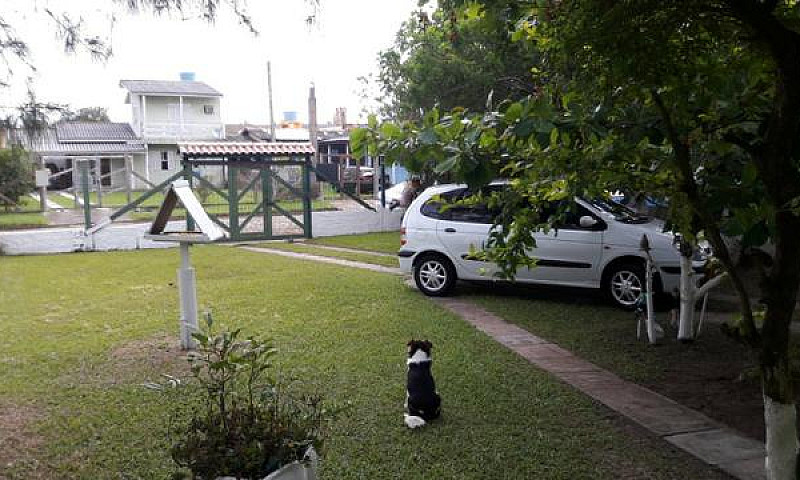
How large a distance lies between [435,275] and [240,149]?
33.1 feet

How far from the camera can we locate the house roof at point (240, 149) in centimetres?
1814

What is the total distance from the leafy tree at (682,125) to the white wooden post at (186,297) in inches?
169

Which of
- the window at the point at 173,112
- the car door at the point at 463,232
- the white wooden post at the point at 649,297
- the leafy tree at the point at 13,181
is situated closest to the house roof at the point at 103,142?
the window at the point at 173,112

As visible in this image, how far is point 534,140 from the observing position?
3.51 metres

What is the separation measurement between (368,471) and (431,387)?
96cm

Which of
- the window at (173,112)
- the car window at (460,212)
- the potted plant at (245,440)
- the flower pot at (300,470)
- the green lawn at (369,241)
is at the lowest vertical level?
the flower pot at (300,470)

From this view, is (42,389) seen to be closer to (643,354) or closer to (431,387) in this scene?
(431,387)

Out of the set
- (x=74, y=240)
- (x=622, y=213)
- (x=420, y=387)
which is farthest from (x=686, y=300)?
(x=74, y=240)

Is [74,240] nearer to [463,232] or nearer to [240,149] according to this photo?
[240,149]

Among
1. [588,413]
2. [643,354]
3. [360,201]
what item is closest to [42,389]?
[588,413]

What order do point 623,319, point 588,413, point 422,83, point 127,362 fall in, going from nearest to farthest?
point 588,413 → point 127,362 → point 623,319 → point 422,83

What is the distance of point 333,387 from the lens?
242 inches

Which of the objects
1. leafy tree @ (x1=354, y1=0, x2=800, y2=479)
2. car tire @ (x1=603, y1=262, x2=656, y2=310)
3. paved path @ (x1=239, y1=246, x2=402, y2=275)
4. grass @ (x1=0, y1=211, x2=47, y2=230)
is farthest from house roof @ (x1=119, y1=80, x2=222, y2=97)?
leafy tree @ (x1=354, y1=0, x2=800, y2=479)

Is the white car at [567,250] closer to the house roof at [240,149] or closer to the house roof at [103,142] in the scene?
the house roof at [240,149]
